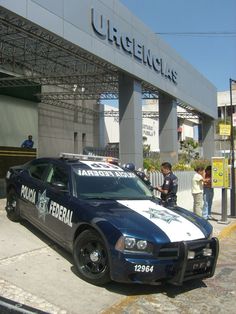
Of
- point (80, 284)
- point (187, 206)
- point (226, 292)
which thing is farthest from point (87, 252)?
point (187, 206)

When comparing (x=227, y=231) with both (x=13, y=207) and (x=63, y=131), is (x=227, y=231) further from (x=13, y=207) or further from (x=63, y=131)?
(x=63, y=131)

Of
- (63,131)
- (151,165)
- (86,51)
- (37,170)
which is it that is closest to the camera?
(37,170)

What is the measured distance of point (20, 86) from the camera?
22.9 meters

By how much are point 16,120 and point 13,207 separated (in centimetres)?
1552

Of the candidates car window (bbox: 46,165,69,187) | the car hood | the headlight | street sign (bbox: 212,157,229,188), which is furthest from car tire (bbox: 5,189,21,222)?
street sign (bbox: 212,157,229,188)

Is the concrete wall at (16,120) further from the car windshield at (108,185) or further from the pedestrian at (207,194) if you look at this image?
the car windshield at (108,185)

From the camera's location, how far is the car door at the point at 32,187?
26.6ft

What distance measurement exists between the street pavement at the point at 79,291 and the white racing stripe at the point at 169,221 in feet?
2.71

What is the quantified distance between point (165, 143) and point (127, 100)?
6991 mm

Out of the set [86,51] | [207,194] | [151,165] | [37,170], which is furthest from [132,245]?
[151,165]

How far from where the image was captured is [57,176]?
7824 millimetres

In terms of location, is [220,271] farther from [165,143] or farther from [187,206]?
[165,143]

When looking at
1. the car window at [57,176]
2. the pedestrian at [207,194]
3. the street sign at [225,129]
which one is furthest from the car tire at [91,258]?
the street sign at [225,129]

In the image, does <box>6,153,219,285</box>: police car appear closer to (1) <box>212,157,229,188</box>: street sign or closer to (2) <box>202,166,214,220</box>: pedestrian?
(1) <box>212,157,229,188</box>: street sign
